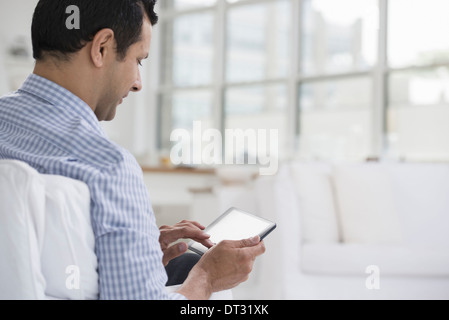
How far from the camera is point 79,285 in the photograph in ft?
2.30

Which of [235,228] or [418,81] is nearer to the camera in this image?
[235,228]

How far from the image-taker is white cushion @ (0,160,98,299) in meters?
0.65

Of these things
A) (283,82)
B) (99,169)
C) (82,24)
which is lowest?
(99,169)

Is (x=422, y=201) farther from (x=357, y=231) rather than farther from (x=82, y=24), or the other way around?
(x=82, y=24)

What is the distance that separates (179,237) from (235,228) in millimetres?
122

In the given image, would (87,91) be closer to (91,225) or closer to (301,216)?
(91,225)

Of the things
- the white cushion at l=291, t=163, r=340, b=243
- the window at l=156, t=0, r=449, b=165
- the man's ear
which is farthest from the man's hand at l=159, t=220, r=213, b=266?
the window at l=156, t=0, r=449, b=165

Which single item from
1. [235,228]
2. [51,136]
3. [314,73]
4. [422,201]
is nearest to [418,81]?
[314,73]

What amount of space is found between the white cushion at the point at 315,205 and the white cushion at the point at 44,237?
1.82m

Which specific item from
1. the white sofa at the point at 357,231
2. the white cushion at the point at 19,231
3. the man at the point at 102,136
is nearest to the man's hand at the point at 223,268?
the man at the point at 102,136

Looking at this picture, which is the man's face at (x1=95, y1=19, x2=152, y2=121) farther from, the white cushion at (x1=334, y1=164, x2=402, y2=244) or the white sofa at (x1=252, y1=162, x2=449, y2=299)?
the white cushion at (x1=334, y1=164, x2=402, y2=244)

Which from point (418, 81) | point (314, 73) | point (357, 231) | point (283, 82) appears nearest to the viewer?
point (357, 231)

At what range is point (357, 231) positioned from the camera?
2.40m

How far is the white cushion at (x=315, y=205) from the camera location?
7.98 feet
